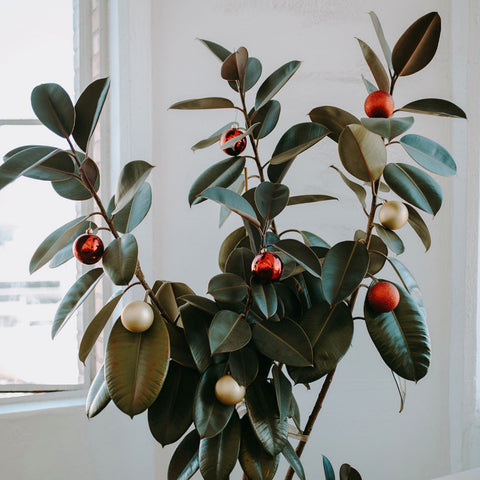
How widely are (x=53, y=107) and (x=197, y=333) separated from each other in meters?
0.41

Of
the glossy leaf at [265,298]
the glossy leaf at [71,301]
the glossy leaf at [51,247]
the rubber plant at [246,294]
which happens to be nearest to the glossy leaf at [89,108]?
the rubber plant at [246,294]

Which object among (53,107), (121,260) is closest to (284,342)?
(121,260)

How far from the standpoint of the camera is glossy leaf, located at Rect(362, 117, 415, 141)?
0.61 meters

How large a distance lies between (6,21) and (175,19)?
556mm

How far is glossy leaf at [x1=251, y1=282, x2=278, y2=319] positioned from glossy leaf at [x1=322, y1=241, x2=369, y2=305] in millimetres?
81

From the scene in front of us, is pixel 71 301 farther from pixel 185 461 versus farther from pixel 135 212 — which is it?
pixel 185 461

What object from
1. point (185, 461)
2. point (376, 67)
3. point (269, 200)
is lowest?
point (185, 461)

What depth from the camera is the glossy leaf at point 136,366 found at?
64 centimetres

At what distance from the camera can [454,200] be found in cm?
161

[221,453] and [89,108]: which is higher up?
[89,108]

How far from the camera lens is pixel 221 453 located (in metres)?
0.74

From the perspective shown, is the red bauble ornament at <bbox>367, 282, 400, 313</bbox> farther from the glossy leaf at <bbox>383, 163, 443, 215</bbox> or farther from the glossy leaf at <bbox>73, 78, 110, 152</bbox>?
the glossy leaf at <bbox>73, 78, 110, 152</bbox>

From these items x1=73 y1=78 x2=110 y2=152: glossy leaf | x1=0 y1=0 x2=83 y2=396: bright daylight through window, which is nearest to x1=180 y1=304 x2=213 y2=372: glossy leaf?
x1=73 y1=78 x2=110 y2=152: glossy leaf

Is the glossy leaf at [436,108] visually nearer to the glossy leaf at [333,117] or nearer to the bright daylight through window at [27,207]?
the glossy leaf at [333,117]
